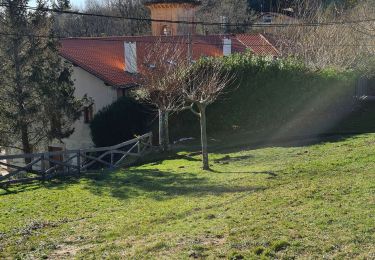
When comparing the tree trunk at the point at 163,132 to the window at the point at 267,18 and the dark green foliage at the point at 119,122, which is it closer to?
the dark green foliage at the point at 119,122

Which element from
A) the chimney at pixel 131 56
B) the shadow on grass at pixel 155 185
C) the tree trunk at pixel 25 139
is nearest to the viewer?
the shadow on grass at pixel 155 185

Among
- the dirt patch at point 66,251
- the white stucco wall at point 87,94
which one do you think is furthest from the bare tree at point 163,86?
the dirt patch at point 66,251

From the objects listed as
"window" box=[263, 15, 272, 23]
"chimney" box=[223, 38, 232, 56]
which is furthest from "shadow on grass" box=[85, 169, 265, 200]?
"window" box=[263, 15, 272, 23]

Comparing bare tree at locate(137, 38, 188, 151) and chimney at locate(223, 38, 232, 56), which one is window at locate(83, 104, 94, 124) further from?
chimney at locate(223, 38, 232, 56)

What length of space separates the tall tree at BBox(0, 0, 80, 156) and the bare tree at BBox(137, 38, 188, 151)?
3.88 meters

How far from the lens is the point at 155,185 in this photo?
13805mm

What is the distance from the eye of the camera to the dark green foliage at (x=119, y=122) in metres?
23.3

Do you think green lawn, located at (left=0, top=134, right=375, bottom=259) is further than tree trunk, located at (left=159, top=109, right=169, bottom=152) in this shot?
No

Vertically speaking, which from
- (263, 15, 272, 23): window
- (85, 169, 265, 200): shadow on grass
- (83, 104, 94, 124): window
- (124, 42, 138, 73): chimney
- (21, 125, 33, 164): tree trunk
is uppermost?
(263, 15, 272, 23): window

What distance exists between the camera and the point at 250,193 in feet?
37.8

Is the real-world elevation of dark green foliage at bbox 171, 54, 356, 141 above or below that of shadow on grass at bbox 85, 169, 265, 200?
above

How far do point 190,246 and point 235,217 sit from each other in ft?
5.69

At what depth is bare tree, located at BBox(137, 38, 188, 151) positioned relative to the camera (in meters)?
20.1

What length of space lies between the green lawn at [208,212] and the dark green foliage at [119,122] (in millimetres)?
7166
